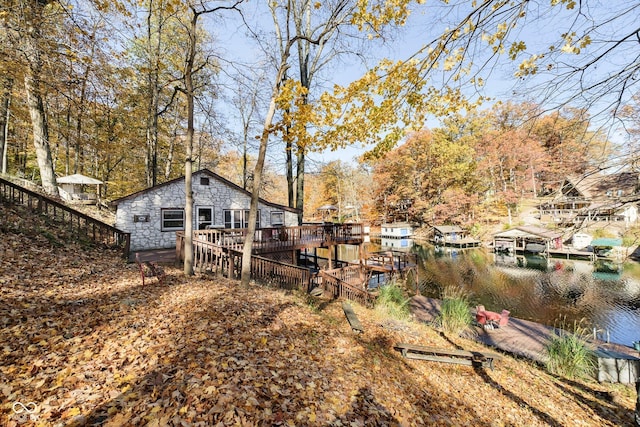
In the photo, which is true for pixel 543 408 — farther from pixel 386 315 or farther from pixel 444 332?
pixel 386 315

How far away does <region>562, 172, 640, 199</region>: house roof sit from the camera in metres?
2.94

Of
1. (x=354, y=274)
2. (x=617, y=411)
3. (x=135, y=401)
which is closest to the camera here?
(x=135, y=401)

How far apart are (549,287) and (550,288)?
25cm

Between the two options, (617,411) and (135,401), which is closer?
(135,401)

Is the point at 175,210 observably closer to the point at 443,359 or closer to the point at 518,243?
the point at 443,359

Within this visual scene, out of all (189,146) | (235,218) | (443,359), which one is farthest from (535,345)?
(235,218)

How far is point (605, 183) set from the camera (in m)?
3.06

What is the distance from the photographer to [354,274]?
1293cm

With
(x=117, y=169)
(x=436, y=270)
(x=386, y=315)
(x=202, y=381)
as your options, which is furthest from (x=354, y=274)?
(x=117, y=169)

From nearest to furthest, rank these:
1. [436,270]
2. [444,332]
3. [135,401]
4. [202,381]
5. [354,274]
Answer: [135,401] < [202,381] < [444,332] < [354,274] < [436,270]

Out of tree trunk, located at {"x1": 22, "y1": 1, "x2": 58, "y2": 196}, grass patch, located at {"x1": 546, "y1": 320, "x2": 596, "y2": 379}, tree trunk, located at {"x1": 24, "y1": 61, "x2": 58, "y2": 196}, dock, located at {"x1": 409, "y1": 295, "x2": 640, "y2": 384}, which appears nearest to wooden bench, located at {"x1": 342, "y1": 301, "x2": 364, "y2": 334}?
dock, located at {"x1": 409, "y1": 295, "x2": 640, "y2": 384}

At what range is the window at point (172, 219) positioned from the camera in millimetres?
13125

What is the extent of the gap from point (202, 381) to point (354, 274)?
10.3 meters

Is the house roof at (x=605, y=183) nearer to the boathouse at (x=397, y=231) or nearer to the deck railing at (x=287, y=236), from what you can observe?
the deck railing at (x=287, y=236)
